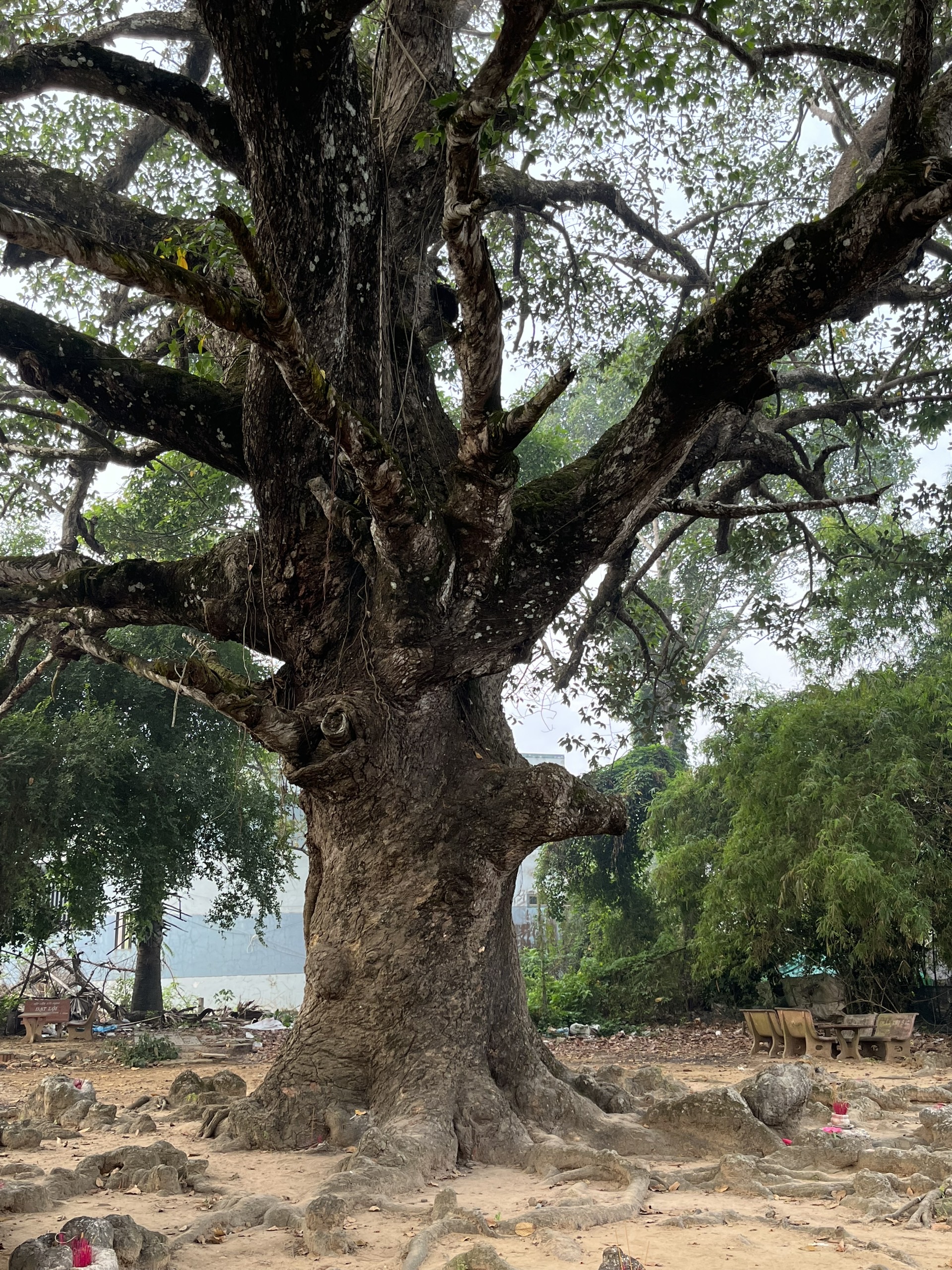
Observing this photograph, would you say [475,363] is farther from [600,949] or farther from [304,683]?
[600,949]

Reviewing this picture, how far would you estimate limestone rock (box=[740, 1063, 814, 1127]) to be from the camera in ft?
17.9

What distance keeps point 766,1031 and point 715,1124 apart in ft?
18.0

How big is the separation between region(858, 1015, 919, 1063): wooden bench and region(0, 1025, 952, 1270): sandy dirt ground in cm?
397

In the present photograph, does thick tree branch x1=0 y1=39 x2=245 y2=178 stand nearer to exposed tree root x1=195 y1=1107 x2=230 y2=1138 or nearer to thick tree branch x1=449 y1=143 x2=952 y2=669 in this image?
thick tree branch x1=449 y1=143 x2=952 y2=669

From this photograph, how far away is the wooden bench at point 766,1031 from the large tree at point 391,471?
4.69m

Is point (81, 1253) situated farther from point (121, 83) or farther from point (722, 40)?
point (722, 40)

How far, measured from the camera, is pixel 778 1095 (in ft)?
18.0

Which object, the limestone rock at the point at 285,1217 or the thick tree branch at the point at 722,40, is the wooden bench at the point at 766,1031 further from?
the thick tree branch at the point at 722,40

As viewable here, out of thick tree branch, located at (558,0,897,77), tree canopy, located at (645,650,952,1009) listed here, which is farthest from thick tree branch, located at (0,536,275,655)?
tree canopy, located at (645,650,952,1009)

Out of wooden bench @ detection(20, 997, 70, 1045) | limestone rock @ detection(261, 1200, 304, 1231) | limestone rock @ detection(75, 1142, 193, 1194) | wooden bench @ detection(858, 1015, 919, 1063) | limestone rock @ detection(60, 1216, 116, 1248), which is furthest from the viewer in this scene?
wooden bench @ detection(20, 997, 70, 1045)

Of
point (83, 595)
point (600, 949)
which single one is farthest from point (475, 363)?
point (600, 949)

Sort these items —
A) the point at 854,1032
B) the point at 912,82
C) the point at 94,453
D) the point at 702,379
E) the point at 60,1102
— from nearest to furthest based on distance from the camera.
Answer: the point at 912,82
the point at 702,379
the point at 60,1102
the point at 94,453
the point at 854,1032

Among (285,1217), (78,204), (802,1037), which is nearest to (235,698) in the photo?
(285,1217)

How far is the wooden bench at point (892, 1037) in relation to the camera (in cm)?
970
